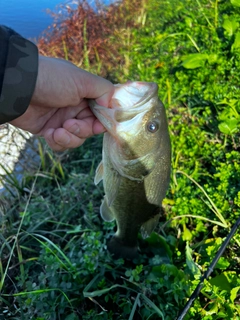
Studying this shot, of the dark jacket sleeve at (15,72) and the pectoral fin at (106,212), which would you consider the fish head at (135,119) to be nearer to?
the dark jacket sleeve at (15,72)

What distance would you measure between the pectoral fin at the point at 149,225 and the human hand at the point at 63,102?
0.58 meters

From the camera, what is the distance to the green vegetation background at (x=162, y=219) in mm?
1992

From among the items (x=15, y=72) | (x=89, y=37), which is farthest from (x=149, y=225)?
(x=89, y=37)

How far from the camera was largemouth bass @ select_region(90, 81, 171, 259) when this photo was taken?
181cm

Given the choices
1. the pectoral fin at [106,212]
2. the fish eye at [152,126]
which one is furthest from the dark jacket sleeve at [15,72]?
the pectoral fin at [106,212]

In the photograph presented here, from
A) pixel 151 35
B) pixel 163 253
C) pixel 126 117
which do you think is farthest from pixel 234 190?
pixel 151 35

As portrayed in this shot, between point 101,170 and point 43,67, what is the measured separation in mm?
679

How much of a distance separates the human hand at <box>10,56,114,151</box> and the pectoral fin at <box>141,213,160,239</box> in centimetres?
58

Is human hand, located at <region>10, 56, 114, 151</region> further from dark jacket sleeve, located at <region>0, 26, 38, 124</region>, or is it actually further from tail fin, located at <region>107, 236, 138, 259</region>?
tail fin, located at <region>107, 236, 138, 259</region>

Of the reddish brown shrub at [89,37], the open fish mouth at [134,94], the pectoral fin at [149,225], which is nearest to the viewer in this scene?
the open fish mouth at [134,94]

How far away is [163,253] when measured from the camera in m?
2.38

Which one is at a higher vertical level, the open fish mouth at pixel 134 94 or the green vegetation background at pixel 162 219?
the open fish mouth at pixel 134 94

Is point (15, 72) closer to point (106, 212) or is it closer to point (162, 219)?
point (106, 212)

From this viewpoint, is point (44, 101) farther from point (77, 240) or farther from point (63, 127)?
point (77, 240)
